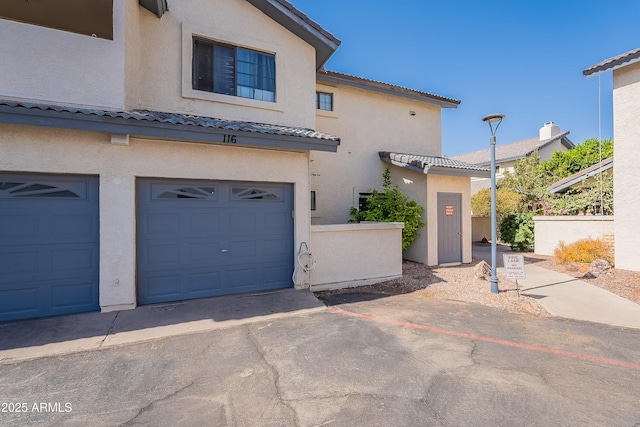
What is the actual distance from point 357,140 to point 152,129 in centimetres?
799

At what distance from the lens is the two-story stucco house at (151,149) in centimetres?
532

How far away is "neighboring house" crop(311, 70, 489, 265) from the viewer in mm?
10953

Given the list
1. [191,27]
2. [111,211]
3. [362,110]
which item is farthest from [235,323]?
[362,110]

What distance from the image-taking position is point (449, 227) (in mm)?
11438

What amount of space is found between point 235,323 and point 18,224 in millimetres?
4393

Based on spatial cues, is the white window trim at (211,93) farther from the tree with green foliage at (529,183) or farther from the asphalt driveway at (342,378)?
the tree with green foliage at (529,183)

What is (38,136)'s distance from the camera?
5266 millimetres

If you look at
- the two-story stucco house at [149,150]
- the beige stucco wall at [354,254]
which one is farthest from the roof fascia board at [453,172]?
the two-story stucco house at [149,150]

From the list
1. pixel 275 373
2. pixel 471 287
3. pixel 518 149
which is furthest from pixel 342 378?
pixel 518 149

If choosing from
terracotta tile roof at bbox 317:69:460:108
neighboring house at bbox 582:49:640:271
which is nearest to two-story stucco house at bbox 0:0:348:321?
terracotta tile roof at bbox 317:69:460:108

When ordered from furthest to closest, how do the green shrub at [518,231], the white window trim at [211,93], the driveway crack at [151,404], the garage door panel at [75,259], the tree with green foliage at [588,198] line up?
the green shrub at [518,231]
the tree with green foliage at [588,198]
the white window trim at [211,93]
the garage door panel at [75,259]
the driveway crack at [151,404]

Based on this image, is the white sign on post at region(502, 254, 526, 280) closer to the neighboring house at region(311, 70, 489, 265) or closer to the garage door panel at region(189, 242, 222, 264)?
the neighboring house at region(311, 70, 489, 265)

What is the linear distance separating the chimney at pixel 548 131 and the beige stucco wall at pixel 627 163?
25.6 meters

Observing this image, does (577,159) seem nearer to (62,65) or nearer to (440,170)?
(440,170)
